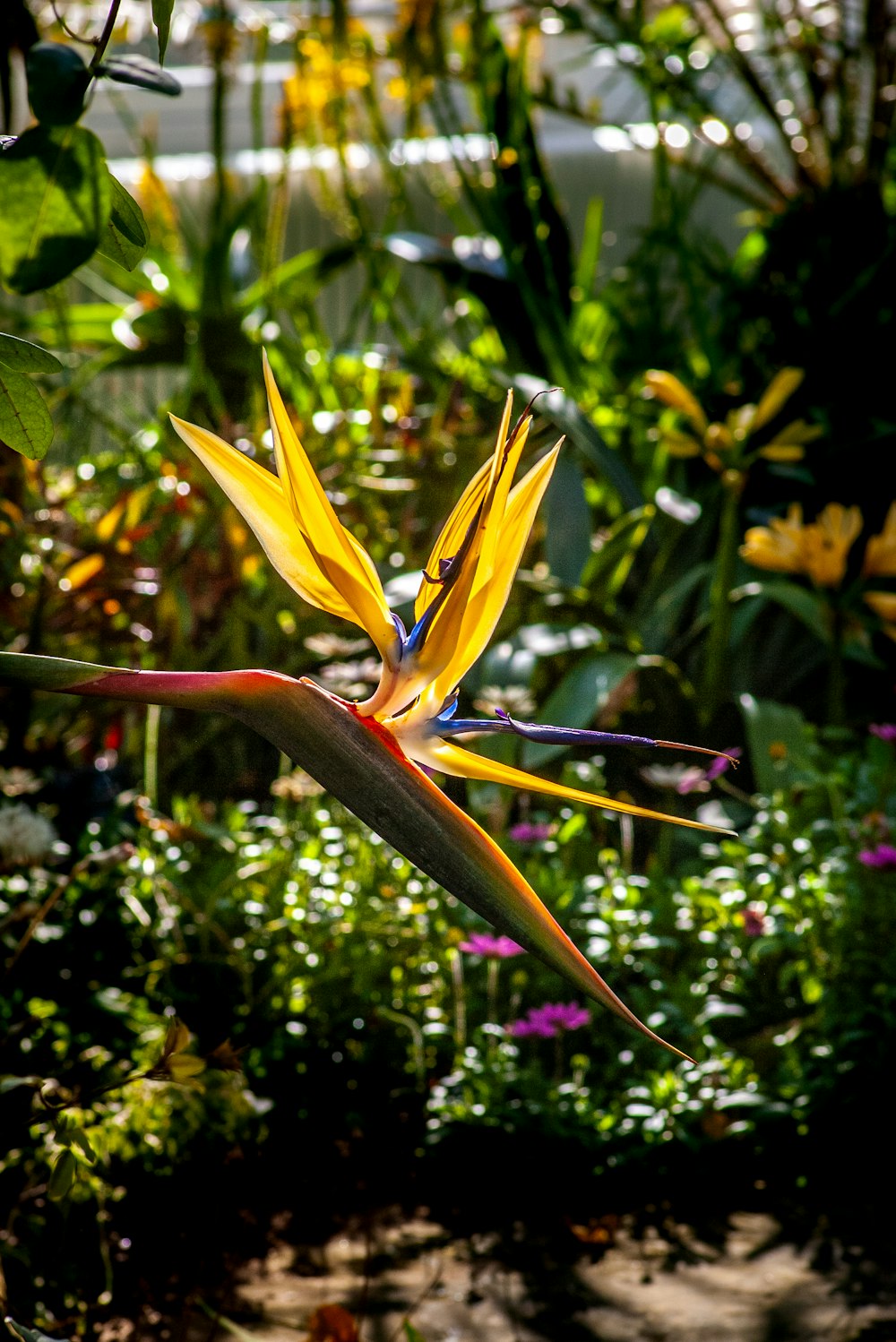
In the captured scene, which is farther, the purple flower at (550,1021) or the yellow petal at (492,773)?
the purple flower at (550,1021)

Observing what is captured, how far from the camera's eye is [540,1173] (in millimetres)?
1112

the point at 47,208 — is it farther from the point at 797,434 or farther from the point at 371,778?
the point at 797,434

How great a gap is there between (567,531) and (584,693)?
408 mm

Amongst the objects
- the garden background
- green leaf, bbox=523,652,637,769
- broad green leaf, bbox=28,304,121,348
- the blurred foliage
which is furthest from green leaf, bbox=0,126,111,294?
broad green leaf, bbox=28,304,121,348

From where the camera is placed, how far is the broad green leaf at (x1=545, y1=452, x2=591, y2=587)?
6.69ft

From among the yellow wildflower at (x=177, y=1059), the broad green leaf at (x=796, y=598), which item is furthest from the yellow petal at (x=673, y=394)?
the yellow wildflower at (x=177, y=1059)

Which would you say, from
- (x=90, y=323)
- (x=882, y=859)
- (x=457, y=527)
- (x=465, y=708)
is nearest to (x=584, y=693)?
(x=465, y=708)

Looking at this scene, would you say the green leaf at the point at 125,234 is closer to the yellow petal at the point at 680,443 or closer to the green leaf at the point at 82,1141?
the green leaf at the point at 82,1141

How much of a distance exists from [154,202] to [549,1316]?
2.61m

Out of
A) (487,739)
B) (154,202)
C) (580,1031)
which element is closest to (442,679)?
(580,1031)

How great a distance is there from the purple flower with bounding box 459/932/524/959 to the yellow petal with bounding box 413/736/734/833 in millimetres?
731

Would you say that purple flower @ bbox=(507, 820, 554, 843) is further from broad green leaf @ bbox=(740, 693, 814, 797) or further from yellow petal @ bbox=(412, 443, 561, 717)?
yellow petal @ bbox=(412, 443, 561, 717)

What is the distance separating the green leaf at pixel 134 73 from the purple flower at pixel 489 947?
89cm

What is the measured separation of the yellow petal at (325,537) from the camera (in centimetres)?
42
